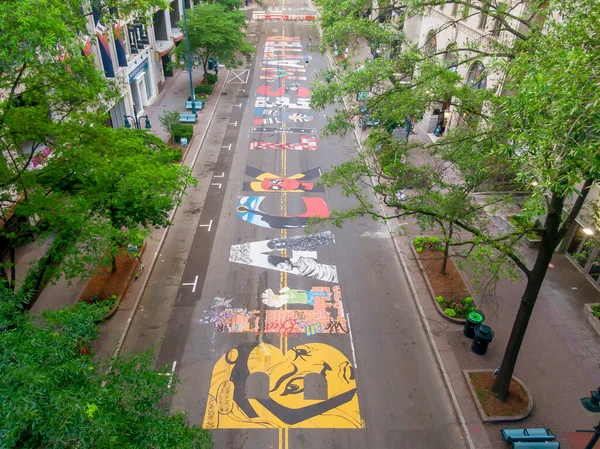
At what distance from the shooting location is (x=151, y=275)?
20.0 m

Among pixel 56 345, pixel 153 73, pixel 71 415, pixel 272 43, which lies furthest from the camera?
pixel 272 43

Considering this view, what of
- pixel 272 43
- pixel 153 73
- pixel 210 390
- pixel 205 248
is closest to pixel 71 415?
pixel 210 390

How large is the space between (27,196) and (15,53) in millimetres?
4851

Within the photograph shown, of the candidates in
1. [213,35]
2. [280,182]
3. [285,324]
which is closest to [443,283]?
[285,324]

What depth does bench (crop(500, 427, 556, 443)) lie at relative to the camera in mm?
13078

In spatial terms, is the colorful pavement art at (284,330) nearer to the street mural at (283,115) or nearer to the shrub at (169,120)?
the shrub at (169,120)

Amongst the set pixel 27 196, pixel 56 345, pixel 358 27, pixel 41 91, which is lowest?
pixel 27 196

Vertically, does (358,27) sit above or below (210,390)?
above

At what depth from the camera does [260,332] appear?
1725 cm

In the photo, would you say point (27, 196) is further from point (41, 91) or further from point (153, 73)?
point (153, 73)

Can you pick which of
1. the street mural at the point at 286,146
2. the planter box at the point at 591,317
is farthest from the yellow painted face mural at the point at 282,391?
the street mural at the point at 286,146

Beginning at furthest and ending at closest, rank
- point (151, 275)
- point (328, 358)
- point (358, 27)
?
point (151, 275)
point (358, 27)
point (328, 358)

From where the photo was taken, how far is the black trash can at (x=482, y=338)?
1602 cm

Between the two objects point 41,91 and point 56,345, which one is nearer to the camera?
point 56,345
